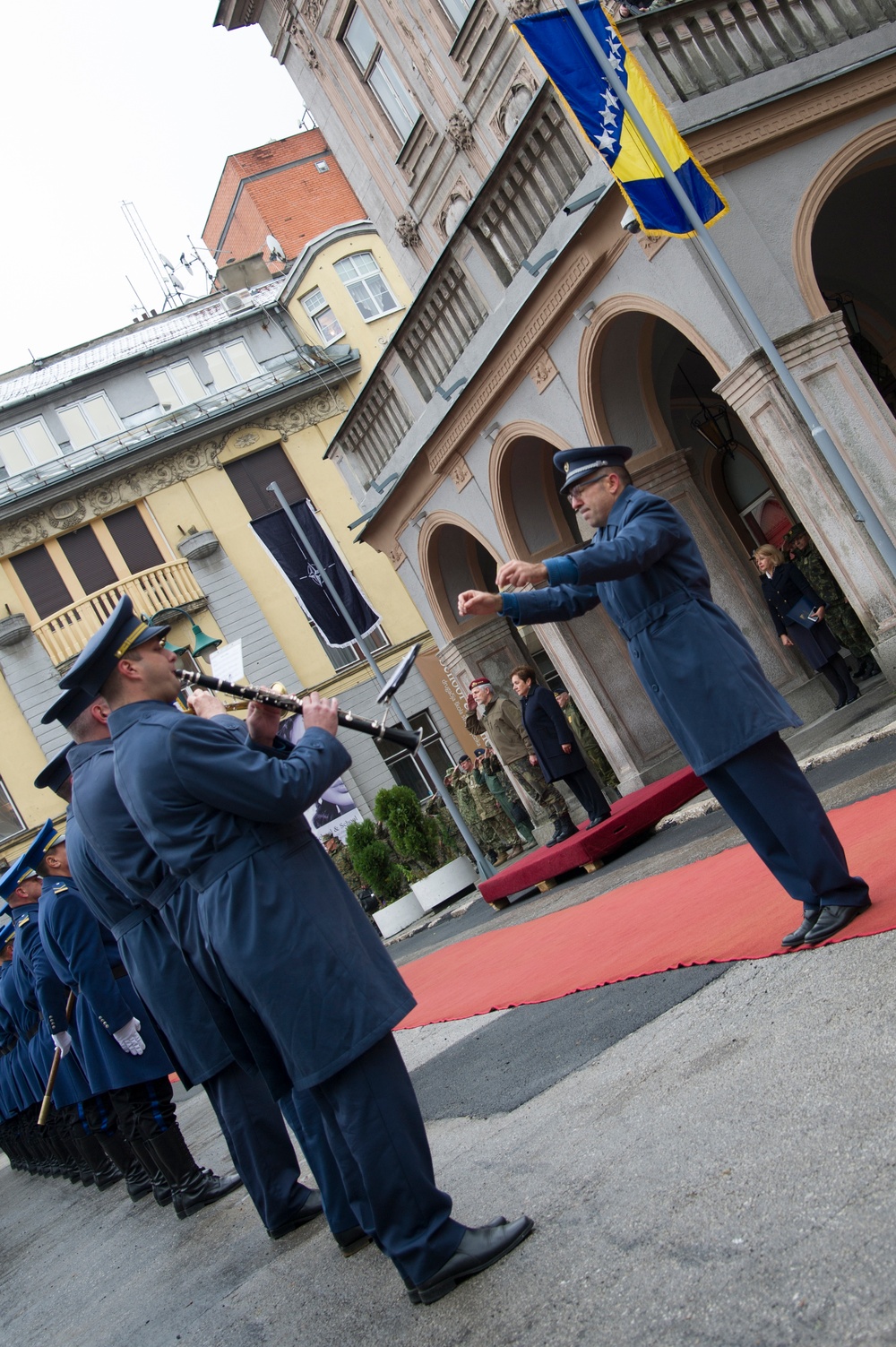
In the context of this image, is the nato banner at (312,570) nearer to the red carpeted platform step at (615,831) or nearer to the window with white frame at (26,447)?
the red carpeted platform step at (615,831)

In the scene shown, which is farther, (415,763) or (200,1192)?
(415,763)

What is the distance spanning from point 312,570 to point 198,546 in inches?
500

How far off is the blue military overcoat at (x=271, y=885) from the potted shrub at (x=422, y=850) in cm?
1337

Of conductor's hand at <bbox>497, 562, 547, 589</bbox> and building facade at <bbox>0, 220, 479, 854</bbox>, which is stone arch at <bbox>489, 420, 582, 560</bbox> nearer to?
conductor's hand at <bbox>497, 562, 547, 589</bbox>

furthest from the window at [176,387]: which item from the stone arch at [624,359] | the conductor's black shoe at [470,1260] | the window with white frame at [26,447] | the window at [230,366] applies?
the conductor's black shoe at [470,1260]

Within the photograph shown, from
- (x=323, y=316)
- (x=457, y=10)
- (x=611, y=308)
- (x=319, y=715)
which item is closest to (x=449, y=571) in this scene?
(x=611, y=308)

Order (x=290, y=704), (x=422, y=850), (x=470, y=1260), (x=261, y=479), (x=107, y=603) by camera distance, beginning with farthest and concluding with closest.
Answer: (x=261, y=479) < (x=107, y=603) < (x=422, y=850) < (x=290, y=704) < (x=470, y=1260)

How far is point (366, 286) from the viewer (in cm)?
3088


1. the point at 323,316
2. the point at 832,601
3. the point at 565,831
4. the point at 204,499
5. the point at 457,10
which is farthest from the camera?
the point at 323,316

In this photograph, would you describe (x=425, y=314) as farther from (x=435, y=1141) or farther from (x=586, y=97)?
(x=435, y=1141)

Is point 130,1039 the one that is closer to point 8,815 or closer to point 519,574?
point 519,574

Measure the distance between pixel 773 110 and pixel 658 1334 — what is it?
32.6 feet

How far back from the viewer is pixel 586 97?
9109mm

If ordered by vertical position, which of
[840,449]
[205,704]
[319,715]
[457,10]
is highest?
[457,10]
